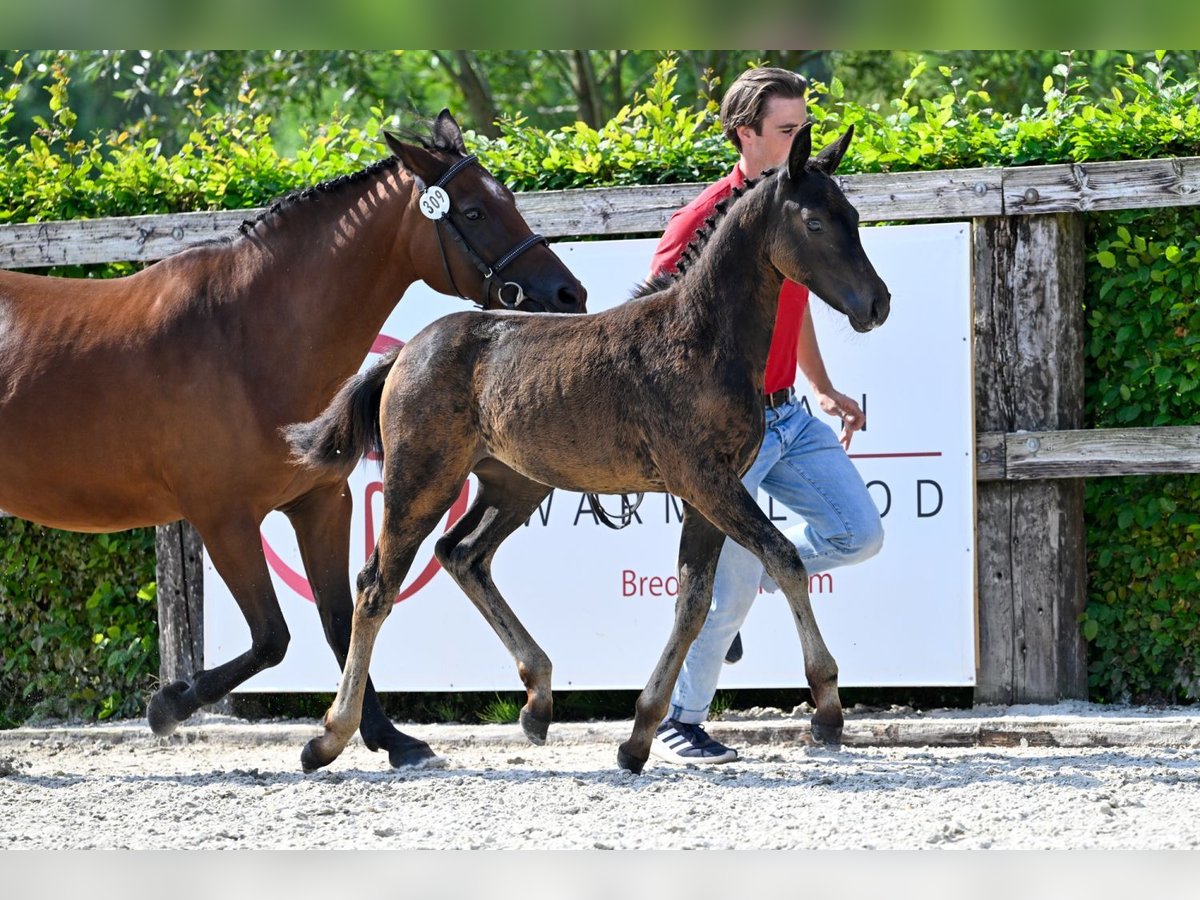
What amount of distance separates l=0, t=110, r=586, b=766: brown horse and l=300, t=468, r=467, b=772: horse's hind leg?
40cm

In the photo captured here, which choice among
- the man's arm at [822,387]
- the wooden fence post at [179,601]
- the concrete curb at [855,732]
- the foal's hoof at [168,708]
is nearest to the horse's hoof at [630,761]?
the concrete curb at [855,732]

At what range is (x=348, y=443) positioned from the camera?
175 inches

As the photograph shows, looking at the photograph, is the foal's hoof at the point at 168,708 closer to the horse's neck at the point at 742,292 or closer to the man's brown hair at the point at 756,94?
the horse's neck at the point at 742,292

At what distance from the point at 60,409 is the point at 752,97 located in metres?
2.73

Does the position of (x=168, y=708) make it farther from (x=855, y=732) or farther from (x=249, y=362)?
(x=855, y=732)

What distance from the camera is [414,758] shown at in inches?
189

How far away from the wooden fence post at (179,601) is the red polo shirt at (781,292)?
9.95 ft

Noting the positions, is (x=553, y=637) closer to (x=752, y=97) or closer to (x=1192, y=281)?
(x=752, y=97)

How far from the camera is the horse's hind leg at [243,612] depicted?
15.4ft

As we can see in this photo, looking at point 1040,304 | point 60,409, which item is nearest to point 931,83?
point 1040,304

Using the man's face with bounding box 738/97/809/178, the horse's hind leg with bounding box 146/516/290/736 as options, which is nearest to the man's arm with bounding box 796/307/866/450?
the man's face with bounding box 738/97/809/178

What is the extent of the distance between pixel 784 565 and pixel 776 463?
0.78 m

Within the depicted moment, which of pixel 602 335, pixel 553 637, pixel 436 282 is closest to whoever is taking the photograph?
pixel 602 335

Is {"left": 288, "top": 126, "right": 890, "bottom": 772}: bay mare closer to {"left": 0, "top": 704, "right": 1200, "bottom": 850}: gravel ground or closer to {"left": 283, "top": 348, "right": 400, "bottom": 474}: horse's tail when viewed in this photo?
{"left": 283, "top": 348, "right": 400, "bottom": 474}: horse's tail
